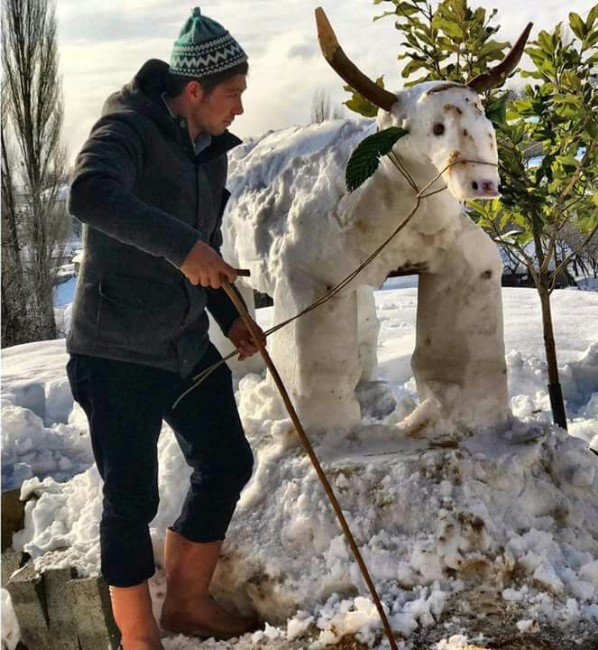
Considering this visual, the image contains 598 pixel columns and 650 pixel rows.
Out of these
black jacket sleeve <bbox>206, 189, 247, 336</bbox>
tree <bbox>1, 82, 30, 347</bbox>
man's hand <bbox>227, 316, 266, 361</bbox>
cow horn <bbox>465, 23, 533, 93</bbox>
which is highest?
cow horn <bbox>465, 23, 533, 93</bbox>

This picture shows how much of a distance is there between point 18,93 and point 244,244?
7639 millimetres

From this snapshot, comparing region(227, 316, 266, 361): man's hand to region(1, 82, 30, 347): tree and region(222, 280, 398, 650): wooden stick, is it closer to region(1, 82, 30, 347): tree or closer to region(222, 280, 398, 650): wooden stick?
region(222, 280, 398, 650): wooden stick

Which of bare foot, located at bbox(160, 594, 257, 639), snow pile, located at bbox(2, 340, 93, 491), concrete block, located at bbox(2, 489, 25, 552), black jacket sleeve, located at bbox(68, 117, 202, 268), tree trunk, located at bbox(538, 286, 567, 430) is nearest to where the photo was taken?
black jacket sleeve, located at bbox(68, 117, 202, 268)

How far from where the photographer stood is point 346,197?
2596 millimetres

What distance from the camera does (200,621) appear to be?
2.34m

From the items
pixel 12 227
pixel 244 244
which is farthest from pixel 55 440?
pixel 12 227

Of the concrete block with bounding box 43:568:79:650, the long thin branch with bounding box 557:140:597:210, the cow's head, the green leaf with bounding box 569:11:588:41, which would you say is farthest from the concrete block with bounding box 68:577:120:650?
the green leaf with bounding box 569:11:588:41

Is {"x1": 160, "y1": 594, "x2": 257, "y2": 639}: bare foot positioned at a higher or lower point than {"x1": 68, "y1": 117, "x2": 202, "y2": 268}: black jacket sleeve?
lower

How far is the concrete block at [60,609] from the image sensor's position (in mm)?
2449

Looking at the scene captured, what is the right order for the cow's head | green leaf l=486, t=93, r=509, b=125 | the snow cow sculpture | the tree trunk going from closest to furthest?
the cow's head → the snow cow sculpture → green leaf l=486, t=93, r=509, b=125 → the tree trunk

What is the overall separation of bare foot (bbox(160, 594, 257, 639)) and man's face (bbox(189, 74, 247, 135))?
130 cm

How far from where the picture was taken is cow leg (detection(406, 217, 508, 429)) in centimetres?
274

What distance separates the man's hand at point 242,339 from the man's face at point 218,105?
0.56 meters

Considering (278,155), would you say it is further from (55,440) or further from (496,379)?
(55,440)
